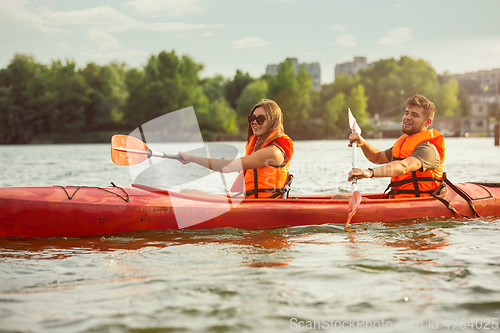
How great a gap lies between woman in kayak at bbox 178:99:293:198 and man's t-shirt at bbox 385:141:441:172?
144 centimetres

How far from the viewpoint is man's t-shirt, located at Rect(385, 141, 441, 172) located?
16.2ft

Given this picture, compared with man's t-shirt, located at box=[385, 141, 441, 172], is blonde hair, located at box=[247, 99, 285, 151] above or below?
above

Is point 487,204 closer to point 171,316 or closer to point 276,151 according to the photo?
point 276,151

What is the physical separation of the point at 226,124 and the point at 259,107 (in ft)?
170

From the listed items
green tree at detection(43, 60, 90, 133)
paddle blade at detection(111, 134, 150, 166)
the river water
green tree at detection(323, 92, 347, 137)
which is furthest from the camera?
green tree at detection(323, 92, 347, 137)

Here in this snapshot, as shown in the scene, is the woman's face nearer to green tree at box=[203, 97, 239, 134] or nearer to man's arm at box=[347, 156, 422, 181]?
man's arm at box=[347, 156, 422, 181]

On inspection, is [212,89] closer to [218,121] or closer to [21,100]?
[218,121]

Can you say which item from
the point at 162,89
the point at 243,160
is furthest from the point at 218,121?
the point at 243,160

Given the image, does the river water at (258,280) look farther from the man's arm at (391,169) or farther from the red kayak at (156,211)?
the man's arm at (391,169)

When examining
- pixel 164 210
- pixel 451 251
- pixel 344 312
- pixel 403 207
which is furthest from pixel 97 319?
pixel 403 207

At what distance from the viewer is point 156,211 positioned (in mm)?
4820

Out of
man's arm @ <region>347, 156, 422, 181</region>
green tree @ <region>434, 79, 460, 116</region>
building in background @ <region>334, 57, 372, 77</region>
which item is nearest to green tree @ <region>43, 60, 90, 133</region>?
man's arm @ <region>347, 156, 422, 181</region>

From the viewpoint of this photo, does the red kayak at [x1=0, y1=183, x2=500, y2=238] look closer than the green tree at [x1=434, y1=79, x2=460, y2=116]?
Yes

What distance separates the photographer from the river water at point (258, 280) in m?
2.72
